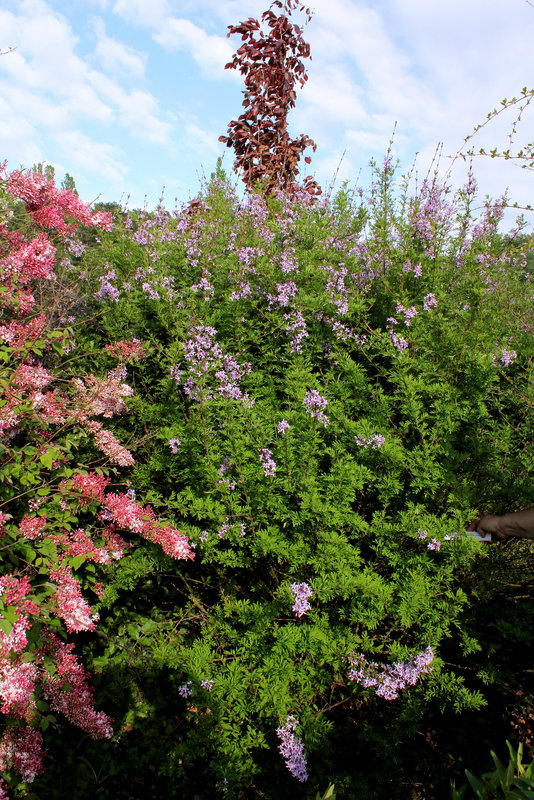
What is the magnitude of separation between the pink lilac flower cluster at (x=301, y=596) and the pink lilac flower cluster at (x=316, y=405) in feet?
3.16

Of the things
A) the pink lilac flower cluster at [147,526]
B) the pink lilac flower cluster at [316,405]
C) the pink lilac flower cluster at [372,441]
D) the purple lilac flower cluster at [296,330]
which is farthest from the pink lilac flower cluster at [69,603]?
the purple lilac flower cluster at [296,330]

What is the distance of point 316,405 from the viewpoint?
3.13 meters

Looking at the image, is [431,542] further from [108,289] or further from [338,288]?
[108,289]

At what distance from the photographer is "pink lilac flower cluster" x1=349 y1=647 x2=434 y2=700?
2.72 metres

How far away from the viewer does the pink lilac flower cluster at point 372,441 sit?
3098mm

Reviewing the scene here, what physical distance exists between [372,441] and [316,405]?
41 cm

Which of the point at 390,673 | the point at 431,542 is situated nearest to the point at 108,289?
the point at 431,542

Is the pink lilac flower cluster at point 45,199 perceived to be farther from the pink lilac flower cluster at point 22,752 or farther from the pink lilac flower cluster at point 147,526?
the pink lilac flower cluster at point 22,752

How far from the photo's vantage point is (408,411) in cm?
321

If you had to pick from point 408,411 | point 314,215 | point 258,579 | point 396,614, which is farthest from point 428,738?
point 314,215

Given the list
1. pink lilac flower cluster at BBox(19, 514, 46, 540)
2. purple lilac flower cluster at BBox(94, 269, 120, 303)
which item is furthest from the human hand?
purple lilac flower cluster at BBox(94, 269, 120, 303)

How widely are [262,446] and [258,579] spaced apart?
0.99 m

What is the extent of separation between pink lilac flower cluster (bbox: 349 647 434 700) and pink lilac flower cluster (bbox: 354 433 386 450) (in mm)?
1145

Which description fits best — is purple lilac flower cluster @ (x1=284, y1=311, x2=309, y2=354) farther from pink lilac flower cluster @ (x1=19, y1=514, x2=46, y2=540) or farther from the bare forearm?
pink lilac flower cluster @ (x1=19, y1=514, x2=46, y2=540)
